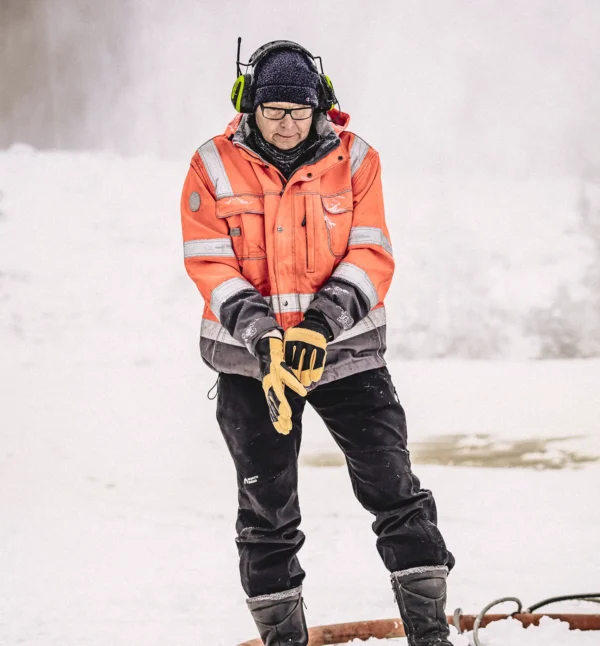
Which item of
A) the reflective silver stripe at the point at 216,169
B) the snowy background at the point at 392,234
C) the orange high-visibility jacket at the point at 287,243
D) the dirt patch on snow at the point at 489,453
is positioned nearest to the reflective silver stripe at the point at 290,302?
the orange high-visibility jacket at the point at 287,243

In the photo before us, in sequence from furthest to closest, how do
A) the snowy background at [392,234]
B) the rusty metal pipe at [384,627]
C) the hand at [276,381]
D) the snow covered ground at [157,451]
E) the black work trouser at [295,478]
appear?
the snowy background at [392,234]
the snow covered ground at [157,451]
the rusty metal pipe at [384,627]
the black work trouser at [295,478]
the hand at [276,381]

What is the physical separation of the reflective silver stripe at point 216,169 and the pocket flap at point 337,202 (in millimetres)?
182

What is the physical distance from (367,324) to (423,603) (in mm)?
536

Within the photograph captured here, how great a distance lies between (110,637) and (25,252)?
7.40 feet

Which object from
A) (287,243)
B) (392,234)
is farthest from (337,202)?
(392,234)

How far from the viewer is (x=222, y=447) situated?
3.62m

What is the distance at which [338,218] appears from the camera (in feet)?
5.37

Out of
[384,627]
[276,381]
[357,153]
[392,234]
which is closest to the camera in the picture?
[276,381]

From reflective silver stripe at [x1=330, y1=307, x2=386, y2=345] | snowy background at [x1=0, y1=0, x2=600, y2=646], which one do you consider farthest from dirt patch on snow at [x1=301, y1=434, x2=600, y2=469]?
reflective silver stripe at [x1=330, y1=307, x2=386, y2=345]

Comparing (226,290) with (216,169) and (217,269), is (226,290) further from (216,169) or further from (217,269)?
(216,169)

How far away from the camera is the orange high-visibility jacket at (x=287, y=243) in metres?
1.59

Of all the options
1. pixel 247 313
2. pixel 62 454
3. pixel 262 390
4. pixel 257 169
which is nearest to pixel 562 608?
pixel 262 390

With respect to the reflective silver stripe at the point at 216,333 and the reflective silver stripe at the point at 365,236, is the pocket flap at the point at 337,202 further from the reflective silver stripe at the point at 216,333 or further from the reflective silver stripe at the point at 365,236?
the reflective silver stripe at the point at 216,333

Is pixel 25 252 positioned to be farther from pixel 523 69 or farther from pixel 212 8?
pixel 523 69
